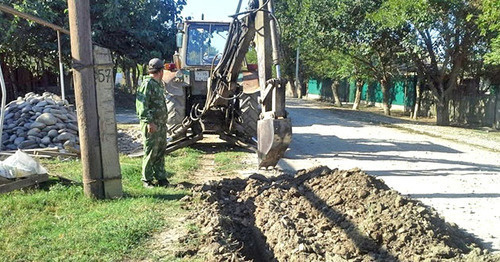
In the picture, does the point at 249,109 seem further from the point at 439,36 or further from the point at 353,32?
the point at 353,32

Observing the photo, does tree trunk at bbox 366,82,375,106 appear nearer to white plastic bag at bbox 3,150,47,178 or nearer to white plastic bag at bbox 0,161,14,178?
white plastic bag at bbox 3,150,47,178

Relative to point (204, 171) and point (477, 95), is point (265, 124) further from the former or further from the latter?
point (477, 95)

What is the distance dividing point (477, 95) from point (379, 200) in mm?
16497

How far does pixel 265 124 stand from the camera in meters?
5.81

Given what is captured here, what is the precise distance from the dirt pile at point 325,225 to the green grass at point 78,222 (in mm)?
559

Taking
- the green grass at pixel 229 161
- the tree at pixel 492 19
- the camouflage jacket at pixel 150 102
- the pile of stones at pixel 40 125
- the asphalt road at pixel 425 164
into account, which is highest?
the tree at pixel 492 19

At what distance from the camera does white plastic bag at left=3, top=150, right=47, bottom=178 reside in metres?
5.93

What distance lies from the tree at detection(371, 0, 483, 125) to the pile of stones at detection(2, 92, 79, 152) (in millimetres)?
11934

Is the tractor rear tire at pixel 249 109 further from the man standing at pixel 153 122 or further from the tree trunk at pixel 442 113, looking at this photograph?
the tree trunk at pixel 442 113

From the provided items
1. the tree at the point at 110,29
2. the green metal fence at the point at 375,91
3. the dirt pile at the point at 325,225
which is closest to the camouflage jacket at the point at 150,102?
the dirt pile at the point at 325,225

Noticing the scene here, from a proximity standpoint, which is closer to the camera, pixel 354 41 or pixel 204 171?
pixel 204 171

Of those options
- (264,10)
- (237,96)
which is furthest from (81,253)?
(237,96)

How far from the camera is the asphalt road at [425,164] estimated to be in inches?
229

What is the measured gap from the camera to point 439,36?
57.7 ft
